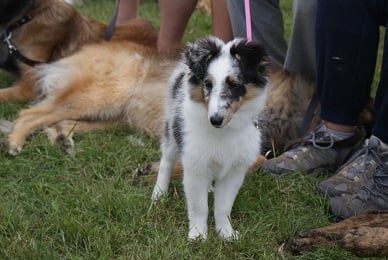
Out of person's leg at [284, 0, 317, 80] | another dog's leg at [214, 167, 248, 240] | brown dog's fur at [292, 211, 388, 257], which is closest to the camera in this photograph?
brown dog's fur at [292, 211, 388, 257]

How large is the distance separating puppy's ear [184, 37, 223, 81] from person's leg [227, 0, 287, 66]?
1.27m

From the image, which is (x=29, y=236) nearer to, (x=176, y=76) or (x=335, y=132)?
(x=176, y=76)

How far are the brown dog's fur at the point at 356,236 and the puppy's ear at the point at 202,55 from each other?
2.66ft

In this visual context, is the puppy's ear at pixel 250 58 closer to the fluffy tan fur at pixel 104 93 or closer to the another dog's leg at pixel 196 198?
the another dog's leg at pixel 196 198

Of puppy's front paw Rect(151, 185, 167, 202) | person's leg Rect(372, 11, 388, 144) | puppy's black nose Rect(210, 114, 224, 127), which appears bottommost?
puppy's front paw Rect(151, 185, 167, 202)

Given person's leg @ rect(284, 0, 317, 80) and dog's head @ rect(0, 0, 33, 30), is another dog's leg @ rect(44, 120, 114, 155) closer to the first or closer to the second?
dog's head @ rect(0, 0, 33, 30)

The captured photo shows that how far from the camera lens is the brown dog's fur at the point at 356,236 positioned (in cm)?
223

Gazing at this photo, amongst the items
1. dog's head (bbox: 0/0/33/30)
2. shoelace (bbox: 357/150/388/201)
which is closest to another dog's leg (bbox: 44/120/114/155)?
dog's head (bbox: 0/0/33/30)

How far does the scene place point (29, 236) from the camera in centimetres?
231

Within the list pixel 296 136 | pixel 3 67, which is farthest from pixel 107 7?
pixel 296 136

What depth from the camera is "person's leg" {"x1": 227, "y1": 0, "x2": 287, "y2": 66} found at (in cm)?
339

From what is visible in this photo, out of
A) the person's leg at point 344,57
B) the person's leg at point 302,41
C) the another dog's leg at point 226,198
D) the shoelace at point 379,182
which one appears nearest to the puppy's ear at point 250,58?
the another dog's leg at point 226,198

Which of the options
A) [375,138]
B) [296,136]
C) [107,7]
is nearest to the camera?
[375,138]

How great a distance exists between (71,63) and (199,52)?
197cm
